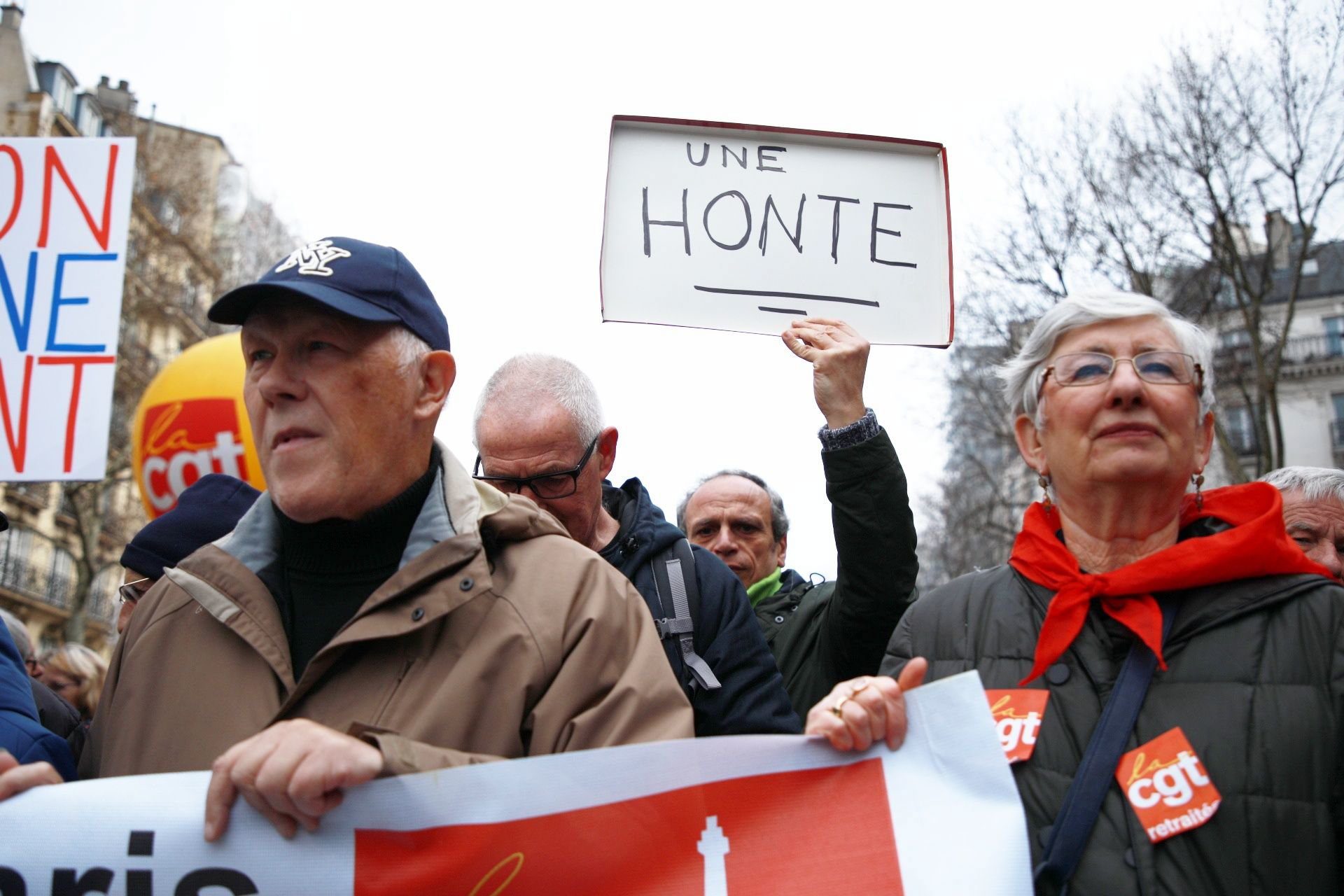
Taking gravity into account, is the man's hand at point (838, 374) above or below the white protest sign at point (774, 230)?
below

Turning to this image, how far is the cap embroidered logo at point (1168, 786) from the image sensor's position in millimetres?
1912

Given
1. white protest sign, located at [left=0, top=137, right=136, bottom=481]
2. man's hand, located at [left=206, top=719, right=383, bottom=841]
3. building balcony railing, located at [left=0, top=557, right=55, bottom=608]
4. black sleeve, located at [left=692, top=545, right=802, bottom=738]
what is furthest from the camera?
building balcony railing, located at [left=0, top=557, right=55, bottom=608]

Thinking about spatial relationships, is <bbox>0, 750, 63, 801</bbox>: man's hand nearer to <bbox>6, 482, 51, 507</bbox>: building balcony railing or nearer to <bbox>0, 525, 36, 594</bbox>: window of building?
<bbox>6, 482, 51, 507</bbox>: building balcony railing

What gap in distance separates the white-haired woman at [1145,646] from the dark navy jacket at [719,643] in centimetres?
38

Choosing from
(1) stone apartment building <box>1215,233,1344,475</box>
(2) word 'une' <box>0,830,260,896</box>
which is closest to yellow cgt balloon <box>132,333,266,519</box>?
(2) word 'une' <box>0,830,260,896</box>

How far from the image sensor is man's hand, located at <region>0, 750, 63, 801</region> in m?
1.86

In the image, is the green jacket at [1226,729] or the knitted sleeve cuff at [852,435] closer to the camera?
the green jacket at [1226,729]

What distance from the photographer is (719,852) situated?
1.94 meters

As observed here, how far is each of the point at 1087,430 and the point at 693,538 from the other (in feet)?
8.15

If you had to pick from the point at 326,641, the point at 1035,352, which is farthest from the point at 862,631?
the point at 326,641

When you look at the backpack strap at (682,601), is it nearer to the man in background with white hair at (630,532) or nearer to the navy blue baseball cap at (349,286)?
the man in background with white hair at (630,532)

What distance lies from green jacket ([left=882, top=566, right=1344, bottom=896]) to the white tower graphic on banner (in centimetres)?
51

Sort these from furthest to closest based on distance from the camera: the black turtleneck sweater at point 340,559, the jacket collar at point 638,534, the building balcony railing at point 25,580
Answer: the building balcony railing at point 25,580, the jacket collar at point 638,534, the black turtleneck sweater at point 340,559

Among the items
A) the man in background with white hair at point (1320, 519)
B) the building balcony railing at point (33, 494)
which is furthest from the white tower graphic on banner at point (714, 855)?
the building balcony railing at point (33, 494)
